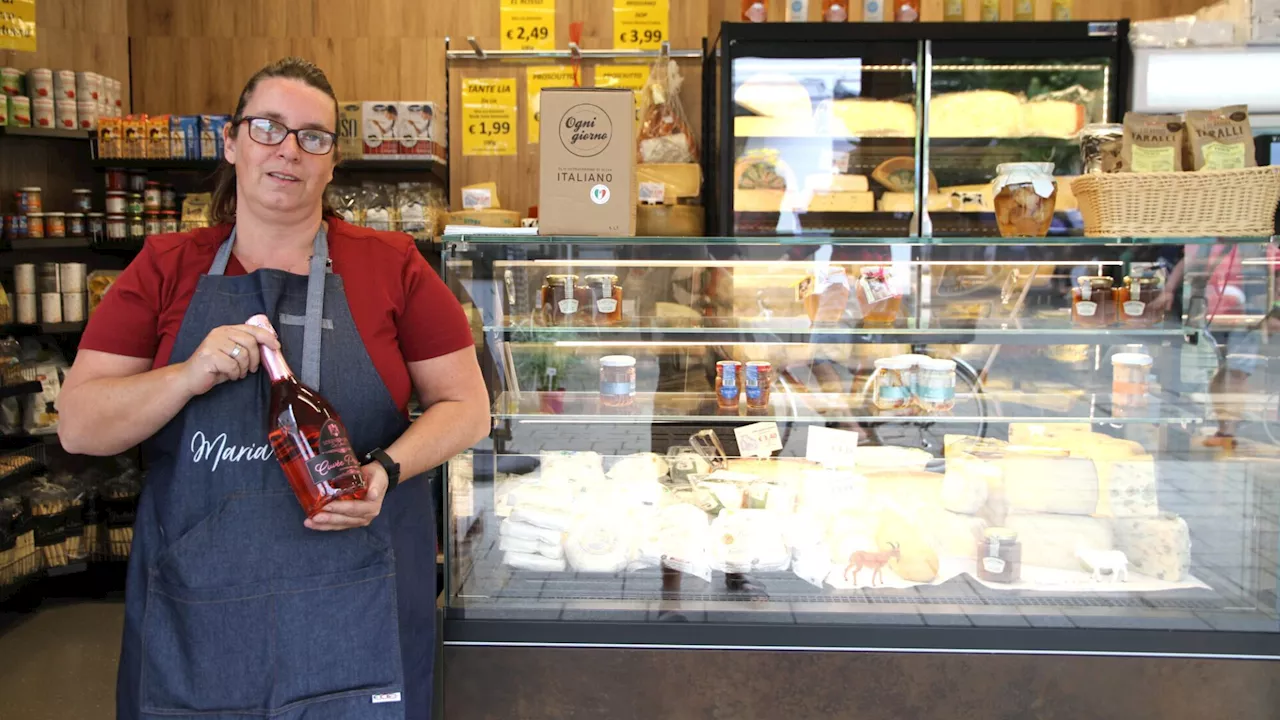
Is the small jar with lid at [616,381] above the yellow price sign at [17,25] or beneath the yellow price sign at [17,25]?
beneath

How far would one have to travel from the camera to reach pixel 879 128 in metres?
4.34

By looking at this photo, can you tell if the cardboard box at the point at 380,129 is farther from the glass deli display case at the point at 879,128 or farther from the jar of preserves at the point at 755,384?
the jar of preserves at the point at 755,384

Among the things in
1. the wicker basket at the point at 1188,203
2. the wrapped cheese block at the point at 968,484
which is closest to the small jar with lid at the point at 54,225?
the wrapped cheese block at the point at 968,484

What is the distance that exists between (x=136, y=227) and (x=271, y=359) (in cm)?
331

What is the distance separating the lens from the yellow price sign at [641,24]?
473 cm

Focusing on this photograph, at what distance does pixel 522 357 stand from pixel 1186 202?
156 centimetres

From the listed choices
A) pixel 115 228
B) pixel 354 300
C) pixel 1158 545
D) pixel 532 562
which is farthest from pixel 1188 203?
pixel 115 228

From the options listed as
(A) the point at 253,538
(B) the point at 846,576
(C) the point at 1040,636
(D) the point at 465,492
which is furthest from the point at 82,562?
(C) the point at 1040,636

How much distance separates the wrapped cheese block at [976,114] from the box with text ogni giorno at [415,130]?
84.2 inches

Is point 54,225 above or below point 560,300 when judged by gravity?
above

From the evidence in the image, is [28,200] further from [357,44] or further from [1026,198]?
[1026,198]

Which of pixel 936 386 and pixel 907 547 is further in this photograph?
pixel 936 386

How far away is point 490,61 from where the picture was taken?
4809 mm

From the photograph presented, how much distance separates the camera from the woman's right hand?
1590mm
